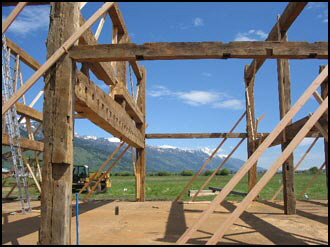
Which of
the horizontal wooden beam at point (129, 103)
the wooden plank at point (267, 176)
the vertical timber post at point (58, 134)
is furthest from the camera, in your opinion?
the horizontal wooden beam at point (129, 103)

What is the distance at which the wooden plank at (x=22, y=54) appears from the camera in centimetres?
1128

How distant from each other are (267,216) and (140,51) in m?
5.82

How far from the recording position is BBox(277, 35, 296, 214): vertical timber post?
29.8ft

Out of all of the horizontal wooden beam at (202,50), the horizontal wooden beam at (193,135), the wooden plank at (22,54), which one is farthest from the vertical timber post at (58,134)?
the horizontal wooden beam at (193,135)

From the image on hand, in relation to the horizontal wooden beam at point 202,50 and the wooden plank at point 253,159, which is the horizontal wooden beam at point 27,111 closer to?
the horizontal wooden beam at point 202,50

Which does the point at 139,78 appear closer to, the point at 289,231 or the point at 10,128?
the point at 10,128

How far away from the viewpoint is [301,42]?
538 cm

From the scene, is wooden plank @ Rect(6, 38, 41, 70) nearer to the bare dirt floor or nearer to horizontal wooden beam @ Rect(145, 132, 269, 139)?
horizontal wooden beam @ Rect(145, 132, 269, 139)

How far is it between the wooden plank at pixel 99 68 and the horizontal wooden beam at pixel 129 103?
0.40 m

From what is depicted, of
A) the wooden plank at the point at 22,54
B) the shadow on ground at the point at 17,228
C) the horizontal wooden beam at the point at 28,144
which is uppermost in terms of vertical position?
the wooden plank at the point at 22,54

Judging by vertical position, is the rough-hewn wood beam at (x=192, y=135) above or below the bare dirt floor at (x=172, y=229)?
above

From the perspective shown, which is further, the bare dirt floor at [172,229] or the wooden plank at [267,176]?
the bare dirt floor at [172,229]

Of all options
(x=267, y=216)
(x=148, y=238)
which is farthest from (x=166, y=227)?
(x=267, y=216)

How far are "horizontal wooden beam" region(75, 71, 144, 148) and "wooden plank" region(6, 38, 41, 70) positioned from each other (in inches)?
186
